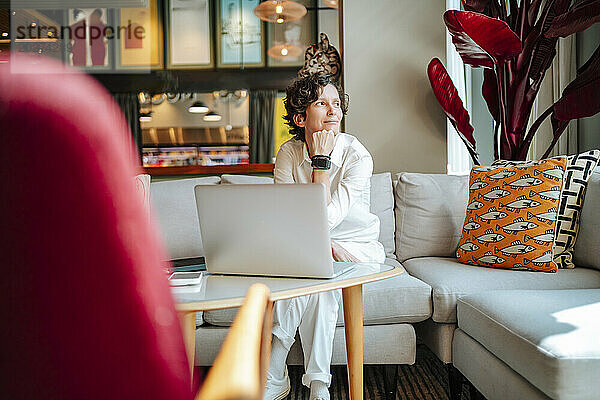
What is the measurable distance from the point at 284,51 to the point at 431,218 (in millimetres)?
3175

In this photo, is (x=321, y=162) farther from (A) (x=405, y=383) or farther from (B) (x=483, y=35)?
(B) (x=483, y=35)

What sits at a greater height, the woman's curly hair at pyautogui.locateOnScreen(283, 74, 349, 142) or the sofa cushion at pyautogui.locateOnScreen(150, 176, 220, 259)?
the woman's curly hair at pyautogui.locateOnScreen(283, 74, 349, 142)

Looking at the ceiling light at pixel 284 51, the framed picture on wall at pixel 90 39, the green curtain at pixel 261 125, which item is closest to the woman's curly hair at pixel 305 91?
the green curtain at pixel 261 125

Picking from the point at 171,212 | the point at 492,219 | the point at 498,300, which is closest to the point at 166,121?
the point at 171,212

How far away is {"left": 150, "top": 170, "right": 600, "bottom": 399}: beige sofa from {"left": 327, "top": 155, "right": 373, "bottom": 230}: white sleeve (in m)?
0.34

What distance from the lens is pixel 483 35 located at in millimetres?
2852

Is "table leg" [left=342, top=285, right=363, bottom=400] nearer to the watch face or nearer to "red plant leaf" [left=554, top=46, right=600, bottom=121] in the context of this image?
the watch face

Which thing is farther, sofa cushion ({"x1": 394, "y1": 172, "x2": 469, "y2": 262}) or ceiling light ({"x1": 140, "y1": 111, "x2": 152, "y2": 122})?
ceiling light ({"x1": 140, "y1": 111, "x2": 152, "y2": 122})

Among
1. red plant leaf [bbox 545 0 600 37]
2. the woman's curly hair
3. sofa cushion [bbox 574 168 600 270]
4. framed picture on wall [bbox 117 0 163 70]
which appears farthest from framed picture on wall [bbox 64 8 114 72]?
sofa cushion [bbox 574 168 600 270]

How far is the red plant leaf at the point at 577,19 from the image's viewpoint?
2.65 m

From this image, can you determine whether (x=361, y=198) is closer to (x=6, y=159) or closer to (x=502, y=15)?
(x=502, y=15)

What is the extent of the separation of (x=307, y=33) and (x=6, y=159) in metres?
5.31

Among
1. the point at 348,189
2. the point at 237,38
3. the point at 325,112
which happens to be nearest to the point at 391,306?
the point at 348,189

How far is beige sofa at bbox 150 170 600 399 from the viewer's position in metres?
1.52
